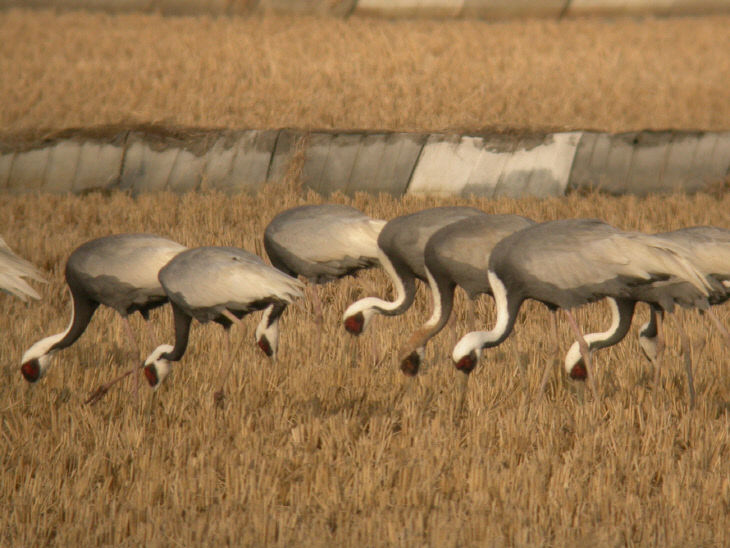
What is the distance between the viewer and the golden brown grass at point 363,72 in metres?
12.9

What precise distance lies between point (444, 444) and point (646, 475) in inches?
34.5

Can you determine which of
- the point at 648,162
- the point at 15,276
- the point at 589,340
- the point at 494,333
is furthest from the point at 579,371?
the point at 648,162

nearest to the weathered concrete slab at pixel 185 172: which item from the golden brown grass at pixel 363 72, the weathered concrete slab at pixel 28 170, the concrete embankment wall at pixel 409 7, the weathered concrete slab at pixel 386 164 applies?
the golden brown grass at pixel 363 72

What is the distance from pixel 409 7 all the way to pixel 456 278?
14.6 meters

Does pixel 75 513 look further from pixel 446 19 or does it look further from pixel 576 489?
pixel 446 19

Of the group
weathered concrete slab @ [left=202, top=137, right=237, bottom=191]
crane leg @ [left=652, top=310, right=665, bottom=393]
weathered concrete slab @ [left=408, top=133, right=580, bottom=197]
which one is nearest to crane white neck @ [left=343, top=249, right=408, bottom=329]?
crane leg @ [left=652, top=310, right=665, bottom=393]

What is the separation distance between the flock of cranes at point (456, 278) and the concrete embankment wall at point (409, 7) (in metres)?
13.8

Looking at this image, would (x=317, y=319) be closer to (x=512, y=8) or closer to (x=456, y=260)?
(x=456, y=260)

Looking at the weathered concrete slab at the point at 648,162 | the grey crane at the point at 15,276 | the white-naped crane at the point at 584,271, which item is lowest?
the weathered concrete slab at the point at 648,162

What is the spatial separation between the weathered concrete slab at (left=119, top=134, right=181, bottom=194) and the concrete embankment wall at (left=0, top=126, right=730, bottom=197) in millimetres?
11

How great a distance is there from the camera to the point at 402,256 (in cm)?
630

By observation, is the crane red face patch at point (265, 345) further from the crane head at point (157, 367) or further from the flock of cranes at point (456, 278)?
the crane head at point (157, 367)

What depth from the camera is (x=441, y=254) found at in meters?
5.82

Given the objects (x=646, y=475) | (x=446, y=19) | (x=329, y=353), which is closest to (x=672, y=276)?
(x=646, y=475)
